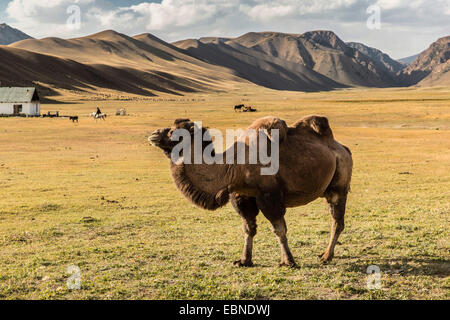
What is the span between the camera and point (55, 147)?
3791cm

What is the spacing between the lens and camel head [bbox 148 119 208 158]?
24.7 feet

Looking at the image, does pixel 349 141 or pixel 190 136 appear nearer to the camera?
pixel 190 136

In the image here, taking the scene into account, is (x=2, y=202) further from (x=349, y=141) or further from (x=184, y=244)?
(x=349, y=141)

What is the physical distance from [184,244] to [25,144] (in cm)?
3348

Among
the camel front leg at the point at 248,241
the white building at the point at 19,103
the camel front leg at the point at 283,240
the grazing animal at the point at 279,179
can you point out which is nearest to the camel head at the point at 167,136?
the grazing animal at the point at 279,179

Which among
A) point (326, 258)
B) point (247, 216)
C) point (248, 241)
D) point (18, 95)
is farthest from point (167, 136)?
point (18, 95)

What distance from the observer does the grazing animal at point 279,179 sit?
769 centimetres

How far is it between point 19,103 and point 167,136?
7746 cm

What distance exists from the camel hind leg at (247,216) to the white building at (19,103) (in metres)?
75.7

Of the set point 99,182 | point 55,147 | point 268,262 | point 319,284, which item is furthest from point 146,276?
point 55,147

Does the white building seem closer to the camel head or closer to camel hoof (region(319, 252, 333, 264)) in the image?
the camel head

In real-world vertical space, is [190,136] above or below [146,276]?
above

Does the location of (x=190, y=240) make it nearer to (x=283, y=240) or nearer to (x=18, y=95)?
(x=283, y=240)

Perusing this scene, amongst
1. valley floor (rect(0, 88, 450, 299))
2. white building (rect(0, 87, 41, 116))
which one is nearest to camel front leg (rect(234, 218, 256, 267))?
valley floor (rect(0, 88, 450, 299))
